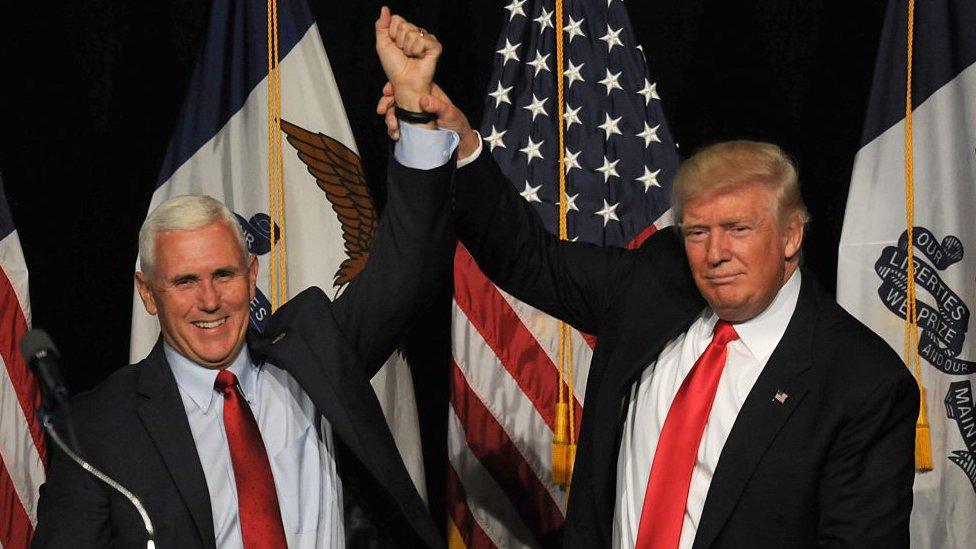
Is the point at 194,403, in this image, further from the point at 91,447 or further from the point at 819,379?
the point at 819,379

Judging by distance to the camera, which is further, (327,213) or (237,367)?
(327,213)

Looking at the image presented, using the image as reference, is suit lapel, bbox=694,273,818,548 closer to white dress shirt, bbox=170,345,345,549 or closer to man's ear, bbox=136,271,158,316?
white dress shirt, bbox=170,345,345,549

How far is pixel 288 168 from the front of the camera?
12.0ft

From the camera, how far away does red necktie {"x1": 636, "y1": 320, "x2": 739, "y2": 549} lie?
2.22m

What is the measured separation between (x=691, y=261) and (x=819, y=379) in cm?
30

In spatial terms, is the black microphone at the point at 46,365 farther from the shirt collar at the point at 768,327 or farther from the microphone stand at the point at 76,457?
the shirt collar at the point at 768,327

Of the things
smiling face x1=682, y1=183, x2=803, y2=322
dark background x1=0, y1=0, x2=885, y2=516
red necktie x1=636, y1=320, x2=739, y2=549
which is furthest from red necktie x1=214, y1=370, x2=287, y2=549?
dark background x1=0, y1=0, x2=885, y2=516

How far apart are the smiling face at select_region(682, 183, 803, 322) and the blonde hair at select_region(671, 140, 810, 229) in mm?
13

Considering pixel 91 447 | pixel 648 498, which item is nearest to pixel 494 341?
pixel 648 498

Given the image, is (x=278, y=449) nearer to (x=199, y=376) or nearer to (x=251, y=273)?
(x=199, y=376)

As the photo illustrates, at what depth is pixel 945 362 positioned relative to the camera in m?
3.40

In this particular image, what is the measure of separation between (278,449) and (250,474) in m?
0.08

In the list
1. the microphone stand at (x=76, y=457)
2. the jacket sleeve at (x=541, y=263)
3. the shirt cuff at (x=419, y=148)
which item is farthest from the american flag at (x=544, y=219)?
the microphone stand at (x=76, y=457)

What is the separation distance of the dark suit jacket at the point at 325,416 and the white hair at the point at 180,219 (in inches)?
6.8
